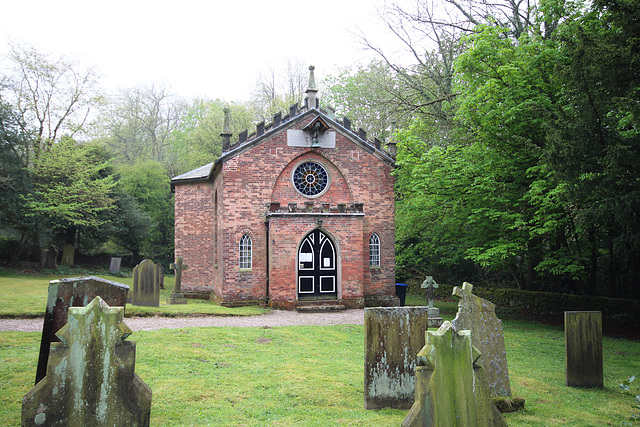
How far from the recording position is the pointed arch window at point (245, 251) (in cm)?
2091

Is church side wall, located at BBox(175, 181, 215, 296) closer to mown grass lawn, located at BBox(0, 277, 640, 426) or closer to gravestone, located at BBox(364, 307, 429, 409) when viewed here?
mown grass lawn, located at BBox(0, 277, 640, 426)

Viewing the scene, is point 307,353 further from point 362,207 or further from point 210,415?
point 362,207

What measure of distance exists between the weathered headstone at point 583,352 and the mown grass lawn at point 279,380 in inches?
11.3

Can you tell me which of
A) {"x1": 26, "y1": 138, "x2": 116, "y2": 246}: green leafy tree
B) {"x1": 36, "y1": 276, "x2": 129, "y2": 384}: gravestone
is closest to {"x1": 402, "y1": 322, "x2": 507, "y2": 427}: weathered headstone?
{"x1": 36, "y1": 276, "x2": 129, "y2": 384}: gravestone

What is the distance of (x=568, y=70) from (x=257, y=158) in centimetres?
1288

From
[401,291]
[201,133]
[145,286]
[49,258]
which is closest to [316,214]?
[401,291]

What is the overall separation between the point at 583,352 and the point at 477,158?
9990mm

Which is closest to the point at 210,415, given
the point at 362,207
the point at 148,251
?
the point at 362,207

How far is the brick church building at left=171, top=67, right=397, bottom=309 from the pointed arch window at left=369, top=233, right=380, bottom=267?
47 mm

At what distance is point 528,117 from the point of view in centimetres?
1599

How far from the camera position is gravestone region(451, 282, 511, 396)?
22.7 feet

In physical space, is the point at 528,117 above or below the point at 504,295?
above

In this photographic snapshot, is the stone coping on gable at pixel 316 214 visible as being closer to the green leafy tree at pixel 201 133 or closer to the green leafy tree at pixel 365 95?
the green leafy tree at pixel 365 95

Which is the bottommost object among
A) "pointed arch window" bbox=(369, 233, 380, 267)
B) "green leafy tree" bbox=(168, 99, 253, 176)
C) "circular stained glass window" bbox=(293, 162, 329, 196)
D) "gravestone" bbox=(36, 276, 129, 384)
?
"gravestone" bbox=(36, 276, 129, 384)
